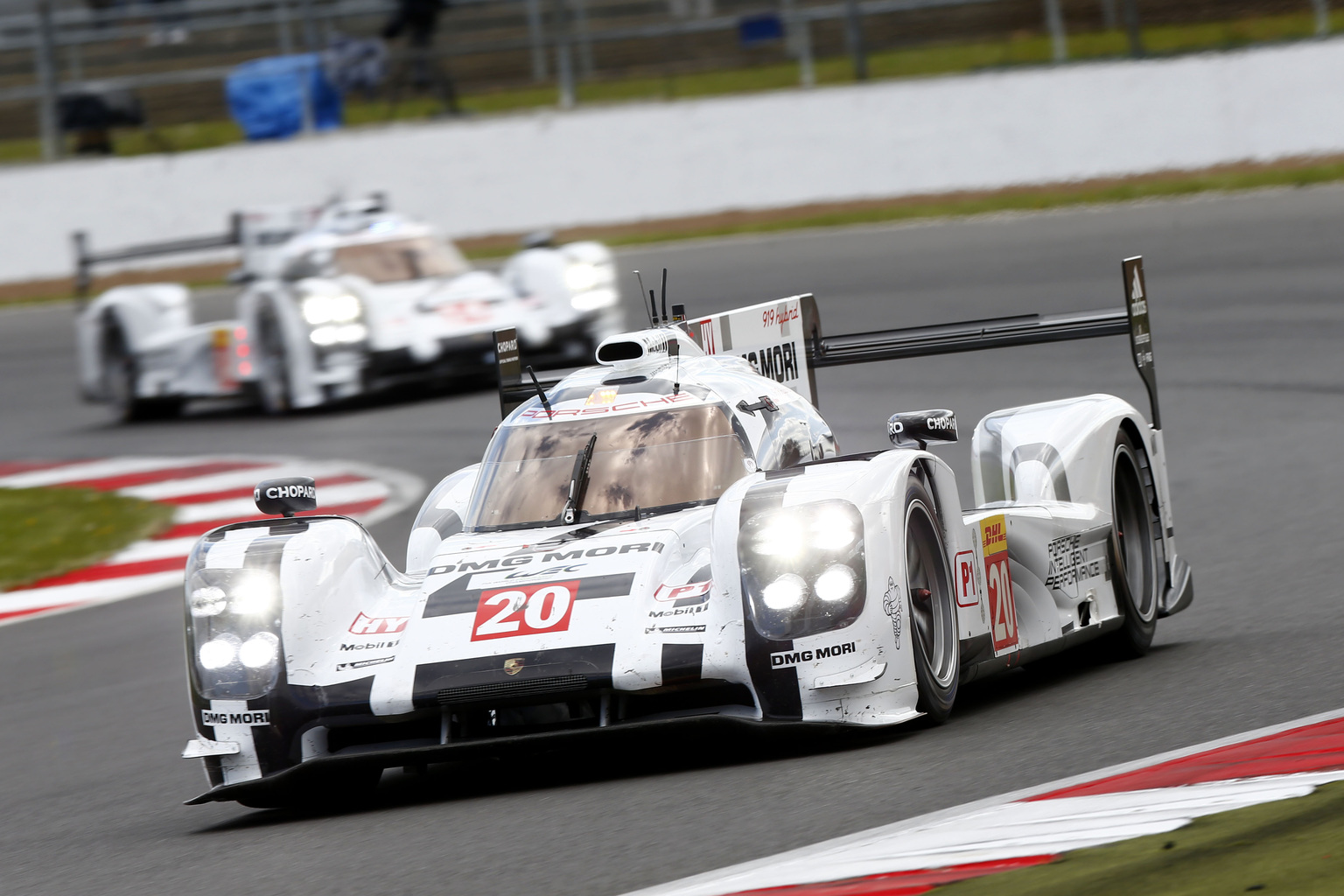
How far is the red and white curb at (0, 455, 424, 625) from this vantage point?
11203 millimetres

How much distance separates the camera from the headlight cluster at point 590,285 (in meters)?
16.9

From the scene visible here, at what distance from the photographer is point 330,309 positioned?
54.1 feet

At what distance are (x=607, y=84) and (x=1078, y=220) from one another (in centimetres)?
663

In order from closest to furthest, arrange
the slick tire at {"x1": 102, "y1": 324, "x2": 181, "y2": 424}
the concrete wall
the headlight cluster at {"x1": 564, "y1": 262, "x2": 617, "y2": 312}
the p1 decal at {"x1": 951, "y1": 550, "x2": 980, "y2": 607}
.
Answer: the p1 decal at {"x1": 951, "y1": 550, "x2": 980, "y2": 607} < the headlight cluster at {"x1": 564, "y1": 262, "x2": 617, "y2": 312} < the slick tire at {"x1": 102, "y1": 324, "x2": 181, "y2": 424} < the concrete wall

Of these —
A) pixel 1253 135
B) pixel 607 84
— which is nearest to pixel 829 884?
pixel 1253 135

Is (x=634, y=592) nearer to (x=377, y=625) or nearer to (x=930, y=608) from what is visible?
(x=377, y=625)

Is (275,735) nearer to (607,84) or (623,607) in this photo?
(623,607)

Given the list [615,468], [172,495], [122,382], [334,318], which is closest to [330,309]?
[334,318]

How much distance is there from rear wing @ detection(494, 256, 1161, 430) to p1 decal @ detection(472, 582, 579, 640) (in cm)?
216

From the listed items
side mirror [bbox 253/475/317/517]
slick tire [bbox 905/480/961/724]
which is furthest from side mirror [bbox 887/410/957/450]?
side mirror [bbox 253/475/317/517]

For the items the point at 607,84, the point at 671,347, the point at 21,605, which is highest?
the point at 607,84

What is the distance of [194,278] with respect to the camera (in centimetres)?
2552

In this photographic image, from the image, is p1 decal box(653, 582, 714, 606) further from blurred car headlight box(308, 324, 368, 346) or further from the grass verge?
the grass verge

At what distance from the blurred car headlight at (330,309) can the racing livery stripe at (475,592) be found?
10.6m
